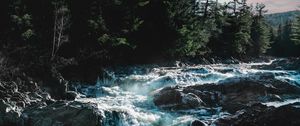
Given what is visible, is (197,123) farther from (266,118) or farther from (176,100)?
(176,100)

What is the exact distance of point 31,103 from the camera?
21.5 meters

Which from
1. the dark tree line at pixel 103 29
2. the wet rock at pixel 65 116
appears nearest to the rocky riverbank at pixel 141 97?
the wet rock at pixel 65 116

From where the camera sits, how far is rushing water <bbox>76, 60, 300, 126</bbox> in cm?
2039

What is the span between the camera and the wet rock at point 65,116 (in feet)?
60.2

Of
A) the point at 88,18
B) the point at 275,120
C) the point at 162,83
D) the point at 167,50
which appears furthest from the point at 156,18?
the point at 275,120

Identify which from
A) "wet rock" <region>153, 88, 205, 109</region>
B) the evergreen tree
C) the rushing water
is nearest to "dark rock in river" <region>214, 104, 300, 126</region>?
the rushing water

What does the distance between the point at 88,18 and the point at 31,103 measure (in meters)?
13.5

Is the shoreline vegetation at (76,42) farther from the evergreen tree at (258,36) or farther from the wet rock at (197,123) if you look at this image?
the evergreen tree at (258,36)

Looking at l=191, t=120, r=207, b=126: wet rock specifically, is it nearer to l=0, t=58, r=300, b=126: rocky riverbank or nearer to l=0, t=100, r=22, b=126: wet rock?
l=0, t=58, r=300, b=126: rocky riverbank

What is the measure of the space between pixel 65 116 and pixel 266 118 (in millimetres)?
8745

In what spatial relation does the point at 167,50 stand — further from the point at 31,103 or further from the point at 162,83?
the point at 31,103

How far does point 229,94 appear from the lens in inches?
967

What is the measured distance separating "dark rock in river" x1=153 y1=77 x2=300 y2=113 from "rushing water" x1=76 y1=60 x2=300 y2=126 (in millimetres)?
690

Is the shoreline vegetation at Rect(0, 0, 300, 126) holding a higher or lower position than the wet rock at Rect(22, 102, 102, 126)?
higher
